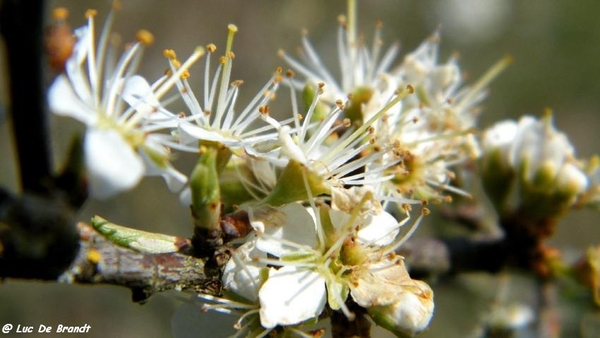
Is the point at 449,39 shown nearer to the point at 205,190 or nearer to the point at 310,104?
the point at 310,104

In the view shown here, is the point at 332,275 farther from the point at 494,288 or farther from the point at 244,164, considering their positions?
the point at 494,288

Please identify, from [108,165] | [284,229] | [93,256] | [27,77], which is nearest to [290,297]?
[284,229]

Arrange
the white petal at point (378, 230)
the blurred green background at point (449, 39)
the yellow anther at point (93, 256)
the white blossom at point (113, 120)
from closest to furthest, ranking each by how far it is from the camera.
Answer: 1. the white blossom at point (113, 120)
2. the yellow anther at point (93, 256)
3. the white petal at point (378, 230)
4. the blurred green background at point (449, 39)

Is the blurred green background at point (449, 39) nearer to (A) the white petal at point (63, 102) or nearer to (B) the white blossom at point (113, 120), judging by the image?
(B) the white blossom at point (113, 120)

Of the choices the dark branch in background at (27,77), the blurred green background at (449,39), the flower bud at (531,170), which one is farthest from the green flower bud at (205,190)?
the blurred green background at (449,39)

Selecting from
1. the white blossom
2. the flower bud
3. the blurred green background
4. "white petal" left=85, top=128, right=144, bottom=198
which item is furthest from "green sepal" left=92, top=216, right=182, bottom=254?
the blurred green background

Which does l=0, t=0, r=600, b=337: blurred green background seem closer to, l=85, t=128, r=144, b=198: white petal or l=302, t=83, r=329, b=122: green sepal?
l=302, t=83, r=329, b=122: green sepal

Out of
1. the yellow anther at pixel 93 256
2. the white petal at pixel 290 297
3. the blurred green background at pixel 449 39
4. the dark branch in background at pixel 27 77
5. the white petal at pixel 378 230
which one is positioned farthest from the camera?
the blurred green background at pixel 449 39
